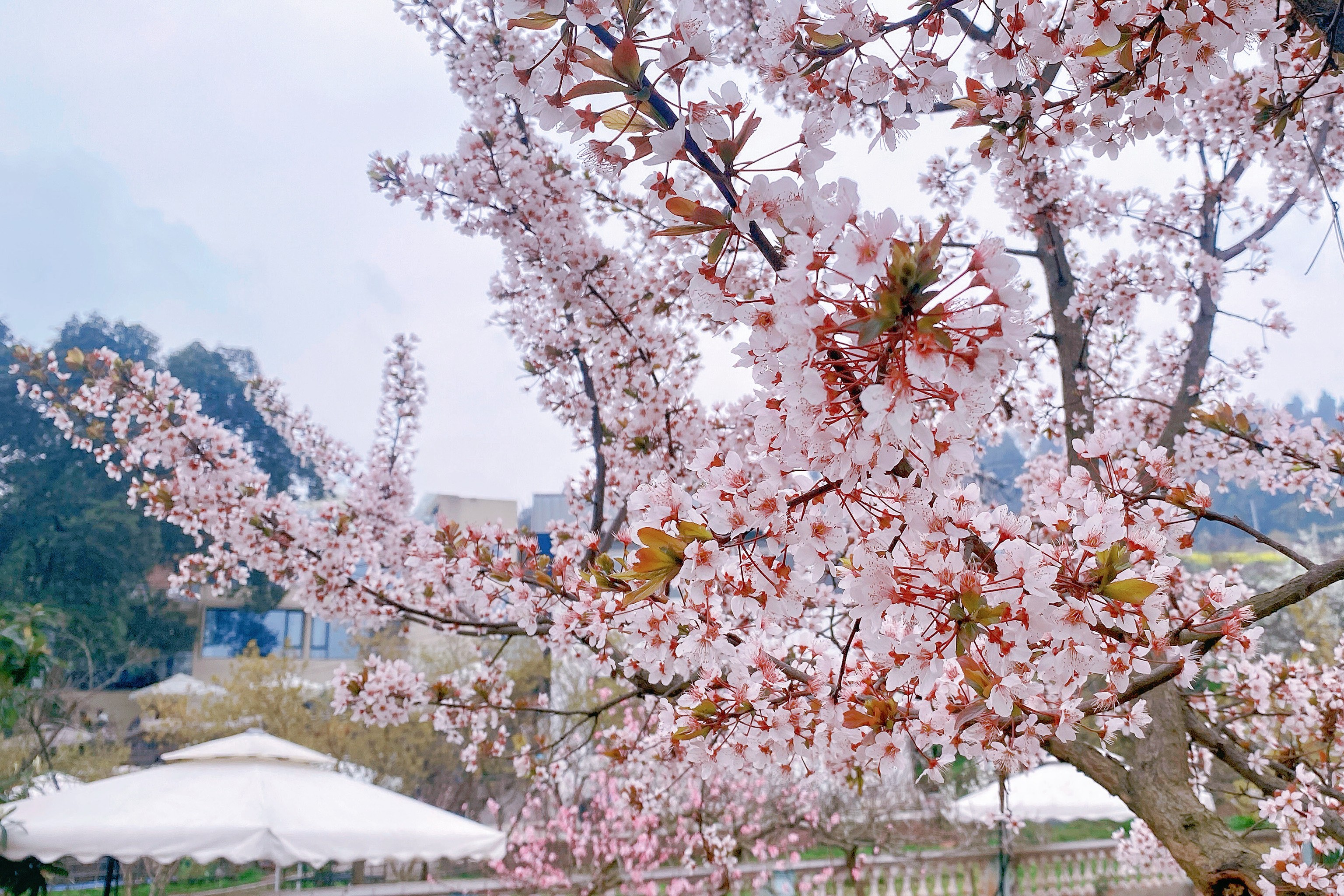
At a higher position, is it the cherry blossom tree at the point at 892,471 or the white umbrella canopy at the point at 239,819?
the cherry blossom tree at the point at 892,471

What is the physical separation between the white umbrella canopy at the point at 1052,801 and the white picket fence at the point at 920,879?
33 centimetres

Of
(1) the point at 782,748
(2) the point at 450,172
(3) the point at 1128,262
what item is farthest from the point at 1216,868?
(2) the point at 450,172

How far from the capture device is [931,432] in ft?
2.39

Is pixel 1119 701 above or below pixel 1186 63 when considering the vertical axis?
below

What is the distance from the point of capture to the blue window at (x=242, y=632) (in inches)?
757

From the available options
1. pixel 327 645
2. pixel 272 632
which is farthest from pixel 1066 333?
pixel 272 632

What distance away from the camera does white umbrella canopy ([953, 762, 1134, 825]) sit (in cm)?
706

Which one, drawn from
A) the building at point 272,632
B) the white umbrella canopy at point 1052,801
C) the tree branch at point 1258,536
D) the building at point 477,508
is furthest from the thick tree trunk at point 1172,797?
the building at point 272,632

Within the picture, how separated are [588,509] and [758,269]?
5.25ft

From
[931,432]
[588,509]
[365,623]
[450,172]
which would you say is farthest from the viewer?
[588,509]

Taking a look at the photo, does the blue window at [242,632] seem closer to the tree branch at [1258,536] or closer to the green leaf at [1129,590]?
the tree branch at [1258,536]

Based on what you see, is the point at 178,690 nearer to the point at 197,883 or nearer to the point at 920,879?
the point at 197,883

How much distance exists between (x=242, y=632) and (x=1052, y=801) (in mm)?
19385

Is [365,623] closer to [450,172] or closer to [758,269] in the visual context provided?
[450,172]
